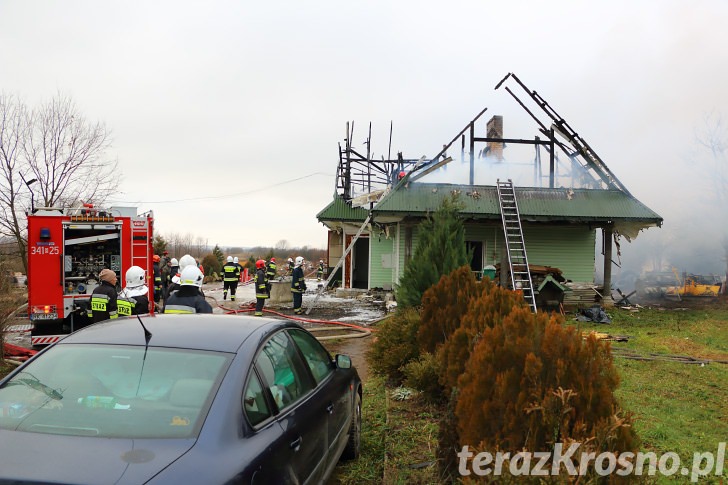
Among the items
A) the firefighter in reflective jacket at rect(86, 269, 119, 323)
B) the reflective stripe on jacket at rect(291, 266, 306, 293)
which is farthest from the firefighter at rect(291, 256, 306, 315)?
the firefighter in reflective jacket at rect(86, 269, 119, 323)

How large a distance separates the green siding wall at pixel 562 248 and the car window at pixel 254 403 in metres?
16.2

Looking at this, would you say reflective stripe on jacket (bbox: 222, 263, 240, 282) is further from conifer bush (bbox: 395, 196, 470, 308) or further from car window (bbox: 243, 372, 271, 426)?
car window (bbox: 243, 372, 271, 426)

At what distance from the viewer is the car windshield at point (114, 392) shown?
7.33 feet

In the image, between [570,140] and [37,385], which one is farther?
[570,140]

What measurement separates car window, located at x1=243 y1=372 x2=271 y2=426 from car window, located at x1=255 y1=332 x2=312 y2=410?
108 millimetres

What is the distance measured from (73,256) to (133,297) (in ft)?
15.4

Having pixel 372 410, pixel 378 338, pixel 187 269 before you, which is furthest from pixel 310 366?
pixel 378 338

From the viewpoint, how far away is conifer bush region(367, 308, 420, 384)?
655 centimetres

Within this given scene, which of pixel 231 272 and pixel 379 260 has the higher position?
pixel 379 260

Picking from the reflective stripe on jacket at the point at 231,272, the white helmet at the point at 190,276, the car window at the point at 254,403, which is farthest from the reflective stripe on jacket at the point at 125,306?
the reflective stripe on jacket at the point at 231,272

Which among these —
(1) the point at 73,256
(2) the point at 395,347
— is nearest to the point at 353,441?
(2) the point at 395,347

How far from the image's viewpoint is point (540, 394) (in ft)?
8.94

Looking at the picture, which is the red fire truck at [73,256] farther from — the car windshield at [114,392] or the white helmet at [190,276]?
the car windshield at [114,392]

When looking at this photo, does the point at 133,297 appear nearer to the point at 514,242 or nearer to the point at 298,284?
the point at 298,284
